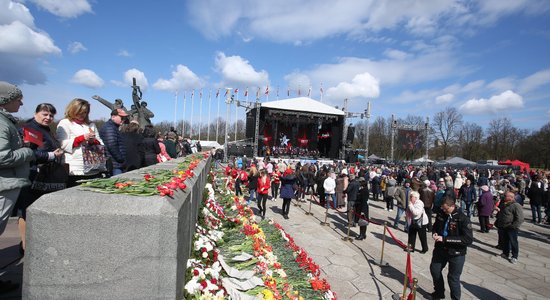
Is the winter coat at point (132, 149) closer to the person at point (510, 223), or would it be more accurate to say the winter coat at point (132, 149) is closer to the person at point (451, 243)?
the person at point (451, 243)

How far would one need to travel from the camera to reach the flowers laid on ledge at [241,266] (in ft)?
8.40

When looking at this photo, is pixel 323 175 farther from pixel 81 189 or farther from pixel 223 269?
pixel 81 189

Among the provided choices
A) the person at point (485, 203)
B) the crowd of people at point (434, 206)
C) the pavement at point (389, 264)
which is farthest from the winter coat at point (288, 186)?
the person at point (485, 203)

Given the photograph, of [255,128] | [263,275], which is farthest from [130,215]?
[255,128]

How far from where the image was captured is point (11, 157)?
2.30 meters

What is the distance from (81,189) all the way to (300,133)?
37.2 metres

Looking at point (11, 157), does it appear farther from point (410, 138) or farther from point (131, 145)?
point (410, 138)

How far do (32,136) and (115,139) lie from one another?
1.21 m

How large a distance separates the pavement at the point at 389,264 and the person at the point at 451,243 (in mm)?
776

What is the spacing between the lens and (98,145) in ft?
11.7

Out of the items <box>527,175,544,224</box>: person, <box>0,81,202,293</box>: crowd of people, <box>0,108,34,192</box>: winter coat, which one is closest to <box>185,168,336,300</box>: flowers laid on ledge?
<box>0,81,202,293</box>: crowd of people

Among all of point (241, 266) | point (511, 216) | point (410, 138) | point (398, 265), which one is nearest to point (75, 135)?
point (241, 266)

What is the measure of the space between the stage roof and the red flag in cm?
2792

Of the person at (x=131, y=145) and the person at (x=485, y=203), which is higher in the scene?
the person at (x=131, y=145)
